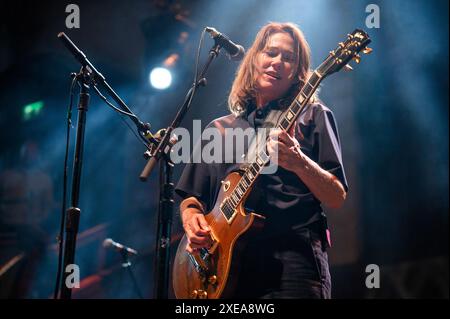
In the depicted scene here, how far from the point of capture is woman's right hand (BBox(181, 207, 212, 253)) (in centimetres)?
234

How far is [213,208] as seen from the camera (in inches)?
97.8

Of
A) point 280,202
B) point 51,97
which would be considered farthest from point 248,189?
point 51,97

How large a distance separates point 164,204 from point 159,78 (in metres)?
3.65

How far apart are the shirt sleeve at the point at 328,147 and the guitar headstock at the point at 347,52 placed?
230mm

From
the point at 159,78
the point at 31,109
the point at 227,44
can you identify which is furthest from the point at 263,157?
the point at 31,109

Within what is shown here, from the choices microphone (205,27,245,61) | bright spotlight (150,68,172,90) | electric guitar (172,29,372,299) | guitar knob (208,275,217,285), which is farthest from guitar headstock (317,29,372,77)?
bright spotlight (150,68,172,90)

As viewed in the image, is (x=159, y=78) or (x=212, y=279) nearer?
(x=212, y=279)

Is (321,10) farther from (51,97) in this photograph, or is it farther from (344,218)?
(51,97)

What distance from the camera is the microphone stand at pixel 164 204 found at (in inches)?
91.4

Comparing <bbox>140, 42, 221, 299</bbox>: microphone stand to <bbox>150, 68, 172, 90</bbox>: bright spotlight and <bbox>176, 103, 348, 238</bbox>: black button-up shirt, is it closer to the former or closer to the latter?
<bbox>176, 103, 348, 238</bbox>: black button-up shirt

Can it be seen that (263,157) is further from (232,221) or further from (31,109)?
(31,109)

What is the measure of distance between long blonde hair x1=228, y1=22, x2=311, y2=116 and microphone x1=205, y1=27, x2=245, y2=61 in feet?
0.26

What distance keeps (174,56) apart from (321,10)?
79.4 inches

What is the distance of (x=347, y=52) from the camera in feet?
7.68
